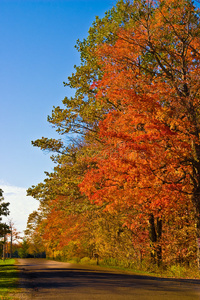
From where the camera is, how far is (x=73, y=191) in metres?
21.6

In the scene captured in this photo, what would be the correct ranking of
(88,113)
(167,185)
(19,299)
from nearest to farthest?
(19,299) < (167,185) < (88,113)

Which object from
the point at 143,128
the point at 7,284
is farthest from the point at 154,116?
the point at 7,284

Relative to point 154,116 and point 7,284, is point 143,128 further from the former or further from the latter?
point 7,284

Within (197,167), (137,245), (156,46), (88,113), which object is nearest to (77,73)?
(88,113)

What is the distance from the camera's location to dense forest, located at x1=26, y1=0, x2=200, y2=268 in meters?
15.0

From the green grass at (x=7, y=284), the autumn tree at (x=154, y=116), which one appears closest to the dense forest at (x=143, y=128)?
the autumn tree at (x=154, y=116)

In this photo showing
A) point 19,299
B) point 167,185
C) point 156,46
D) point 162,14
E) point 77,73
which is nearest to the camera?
point 19,299

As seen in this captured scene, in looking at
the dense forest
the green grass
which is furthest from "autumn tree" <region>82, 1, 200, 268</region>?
the green grass

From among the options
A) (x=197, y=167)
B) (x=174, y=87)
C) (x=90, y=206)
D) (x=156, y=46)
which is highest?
(x=156, y=46)

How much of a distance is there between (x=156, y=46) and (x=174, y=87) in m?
3.08

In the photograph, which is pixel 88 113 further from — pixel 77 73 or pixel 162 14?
pixel 162 14

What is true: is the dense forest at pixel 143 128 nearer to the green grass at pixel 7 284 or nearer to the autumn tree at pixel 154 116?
the autumn tree at pixel 154 116

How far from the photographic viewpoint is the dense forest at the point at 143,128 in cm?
1503

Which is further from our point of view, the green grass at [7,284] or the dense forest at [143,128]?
the dense forest at [143,128]
